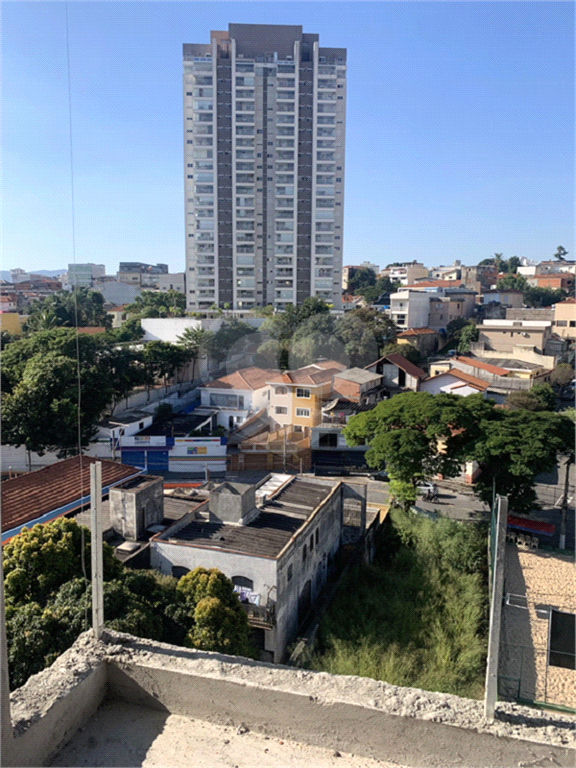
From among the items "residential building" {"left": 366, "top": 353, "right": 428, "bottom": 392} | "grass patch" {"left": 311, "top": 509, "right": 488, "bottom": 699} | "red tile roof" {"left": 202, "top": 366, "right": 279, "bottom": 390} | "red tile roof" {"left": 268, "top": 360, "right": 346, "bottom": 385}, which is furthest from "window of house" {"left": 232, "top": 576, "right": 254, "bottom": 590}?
"residential building" {"left": 366, "top": 353, "right": 428, "bottom": 392}

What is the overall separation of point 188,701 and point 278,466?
1094 cm

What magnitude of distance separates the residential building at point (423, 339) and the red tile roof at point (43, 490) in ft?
50.9

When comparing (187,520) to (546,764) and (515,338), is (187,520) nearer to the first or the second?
(546,764)

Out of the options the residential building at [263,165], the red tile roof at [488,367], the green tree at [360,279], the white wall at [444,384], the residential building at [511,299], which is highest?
the residential building at [263,165]

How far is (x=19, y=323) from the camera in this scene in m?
20.8

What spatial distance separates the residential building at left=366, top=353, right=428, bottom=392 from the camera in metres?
16.5

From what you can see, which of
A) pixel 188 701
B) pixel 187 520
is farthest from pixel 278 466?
pixel 188 701

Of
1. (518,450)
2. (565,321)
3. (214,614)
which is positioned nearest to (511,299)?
(565,321)

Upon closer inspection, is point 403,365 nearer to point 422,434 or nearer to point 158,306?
point 422,434

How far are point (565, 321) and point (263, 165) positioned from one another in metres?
16.1

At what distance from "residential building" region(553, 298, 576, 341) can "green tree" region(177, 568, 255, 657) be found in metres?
20.5

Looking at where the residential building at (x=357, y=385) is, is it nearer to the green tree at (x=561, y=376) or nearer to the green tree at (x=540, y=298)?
the green tree at (x=561, y=376)

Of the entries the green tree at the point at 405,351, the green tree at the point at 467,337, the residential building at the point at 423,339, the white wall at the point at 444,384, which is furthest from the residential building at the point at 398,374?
the green tree at the point at 467,337

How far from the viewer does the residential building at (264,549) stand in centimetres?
553
